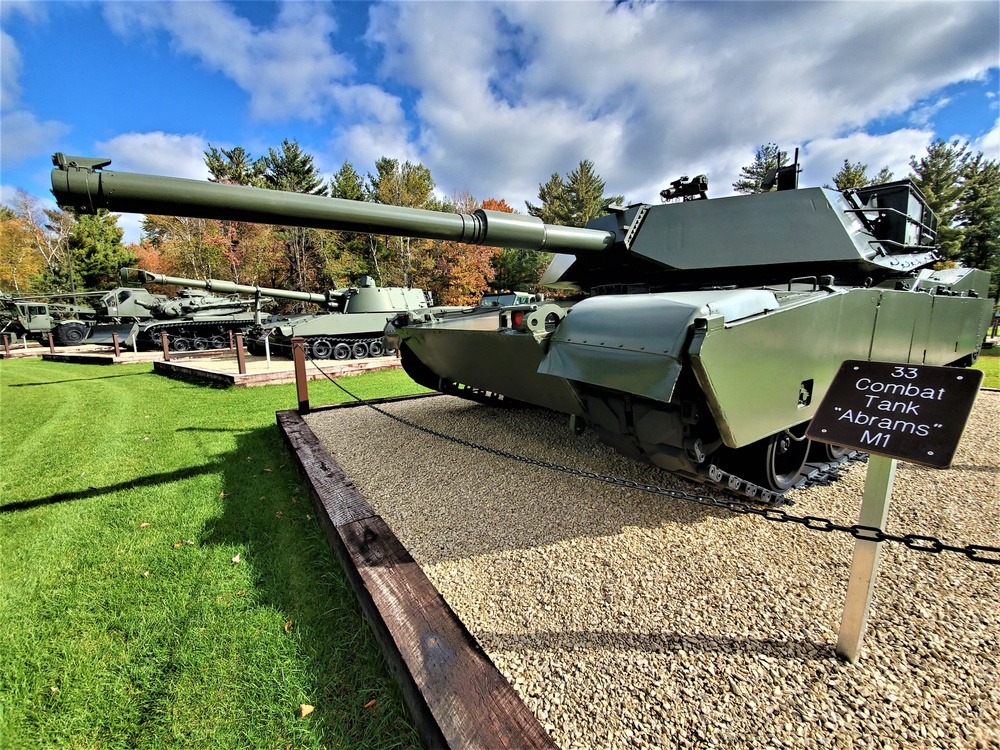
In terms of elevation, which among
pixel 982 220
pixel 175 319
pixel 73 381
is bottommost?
pixel 73 381

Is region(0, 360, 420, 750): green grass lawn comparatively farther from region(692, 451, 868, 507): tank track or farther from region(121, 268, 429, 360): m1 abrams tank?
region(121, 268, 429, 360): m1 abrams tank

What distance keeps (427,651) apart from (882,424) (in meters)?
1.90

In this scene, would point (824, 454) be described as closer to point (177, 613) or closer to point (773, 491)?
point (773, 491)

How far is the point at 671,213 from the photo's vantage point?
425 centimetres

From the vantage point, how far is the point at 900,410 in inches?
68.5

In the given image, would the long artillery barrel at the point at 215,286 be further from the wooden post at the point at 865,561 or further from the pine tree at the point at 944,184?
the pine tree at the point at 944,184

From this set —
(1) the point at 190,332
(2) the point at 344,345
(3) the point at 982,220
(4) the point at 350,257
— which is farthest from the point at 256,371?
(3) the point at 982,220

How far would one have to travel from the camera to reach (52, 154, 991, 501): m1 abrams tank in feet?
7.59

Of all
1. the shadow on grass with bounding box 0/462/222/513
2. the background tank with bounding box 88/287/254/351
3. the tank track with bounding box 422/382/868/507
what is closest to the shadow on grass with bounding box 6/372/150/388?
the background tank with bounding box 88/287/254/351

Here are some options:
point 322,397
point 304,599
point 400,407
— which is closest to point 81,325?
point 322,397

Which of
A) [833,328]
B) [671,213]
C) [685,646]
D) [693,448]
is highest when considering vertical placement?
[671,213]

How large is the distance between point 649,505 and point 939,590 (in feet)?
5.26

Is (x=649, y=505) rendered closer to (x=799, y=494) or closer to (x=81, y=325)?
(x=799, y=494)

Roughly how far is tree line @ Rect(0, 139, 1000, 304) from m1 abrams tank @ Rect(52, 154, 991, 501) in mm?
25433
